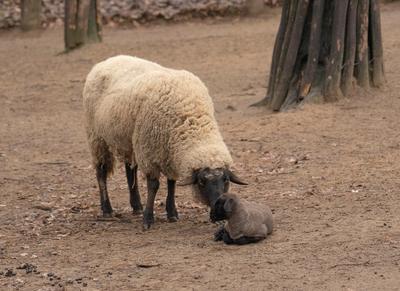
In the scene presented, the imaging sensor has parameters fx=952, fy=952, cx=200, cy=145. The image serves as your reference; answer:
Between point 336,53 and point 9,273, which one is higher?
point 336,53

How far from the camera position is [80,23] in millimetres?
18422

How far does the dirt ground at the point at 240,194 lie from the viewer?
6707mm

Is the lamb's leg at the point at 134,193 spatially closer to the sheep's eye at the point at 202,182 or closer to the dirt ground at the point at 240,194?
the dirt ground at the point at 240,194

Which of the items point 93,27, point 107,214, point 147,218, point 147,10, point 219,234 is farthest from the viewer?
point 147,10

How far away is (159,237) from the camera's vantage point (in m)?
7.96

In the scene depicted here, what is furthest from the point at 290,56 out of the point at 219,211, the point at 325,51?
the point at 219,211

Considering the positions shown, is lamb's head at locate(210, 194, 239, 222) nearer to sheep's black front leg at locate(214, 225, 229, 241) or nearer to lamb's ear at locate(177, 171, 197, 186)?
sheep's black front leg at locate(214, 225, 229, 241)

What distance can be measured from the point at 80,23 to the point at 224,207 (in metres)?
11.6

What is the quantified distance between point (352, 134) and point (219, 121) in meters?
2.15

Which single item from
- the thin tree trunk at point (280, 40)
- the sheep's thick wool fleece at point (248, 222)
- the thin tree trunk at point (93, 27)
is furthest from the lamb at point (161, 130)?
the thin tree trunk at point (93, 27)

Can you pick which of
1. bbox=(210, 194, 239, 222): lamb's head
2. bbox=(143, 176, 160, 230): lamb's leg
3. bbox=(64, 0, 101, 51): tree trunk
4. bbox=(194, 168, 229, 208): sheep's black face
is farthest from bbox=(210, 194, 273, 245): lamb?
bbox=(64, 0, 101, 51): tree trunk

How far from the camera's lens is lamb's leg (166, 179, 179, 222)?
852cm

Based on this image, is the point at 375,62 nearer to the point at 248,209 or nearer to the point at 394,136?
the point at 394,136

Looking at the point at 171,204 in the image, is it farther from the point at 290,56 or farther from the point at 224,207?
the point at 290,56
